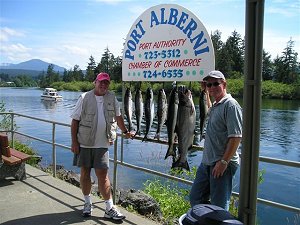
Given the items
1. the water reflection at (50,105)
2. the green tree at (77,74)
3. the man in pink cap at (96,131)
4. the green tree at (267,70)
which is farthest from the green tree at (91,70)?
the green tree at (267,70)

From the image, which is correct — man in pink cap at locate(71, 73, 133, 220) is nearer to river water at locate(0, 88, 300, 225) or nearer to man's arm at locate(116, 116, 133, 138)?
man's arm at locate(116, 116, 133, 138)

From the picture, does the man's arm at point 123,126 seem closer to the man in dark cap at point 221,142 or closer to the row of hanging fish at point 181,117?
the row of hanging fish at point 181,117

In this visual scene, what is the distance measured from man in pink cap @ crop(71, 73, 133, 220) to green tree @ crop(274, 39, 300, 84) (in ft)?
232

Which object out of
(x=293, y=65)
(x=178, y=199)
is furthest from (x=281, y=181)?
(x=293, y=65)

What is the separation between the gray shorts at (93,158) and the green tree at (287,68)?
2786 inches

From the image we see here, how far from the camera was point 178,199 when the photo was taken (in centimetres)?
678

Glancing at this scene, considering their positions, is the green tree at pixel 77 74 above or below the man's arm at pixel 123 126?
above

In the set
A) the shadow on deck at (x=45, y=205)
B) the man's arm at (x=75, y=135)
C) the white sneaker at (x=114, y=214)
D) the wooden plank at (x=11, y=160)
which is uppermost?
the man's arm at (x=75, y=135)

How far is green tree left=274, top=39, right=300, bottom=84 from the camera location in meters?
74.5

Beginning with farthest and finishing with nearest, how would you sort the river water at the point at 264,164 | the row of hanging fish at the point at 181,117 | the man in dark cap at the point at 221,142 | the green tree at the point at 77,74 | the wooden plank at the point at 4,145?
1. the green tree at the point at 77,74
2. the river water at the point at 264,164
3. the wooden plank at the point at 4,145
4. the row of hanging fish at the point at 181,117
5. the man in dark cap at the point at 221,142

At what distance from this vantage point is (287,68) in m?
80.2

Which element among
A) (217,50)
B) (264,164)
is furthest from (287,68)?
(264,164)

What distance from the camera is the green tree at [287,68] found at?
7450 cm

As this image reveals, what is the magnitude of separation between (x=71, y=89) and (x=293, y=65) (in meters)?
71.6
